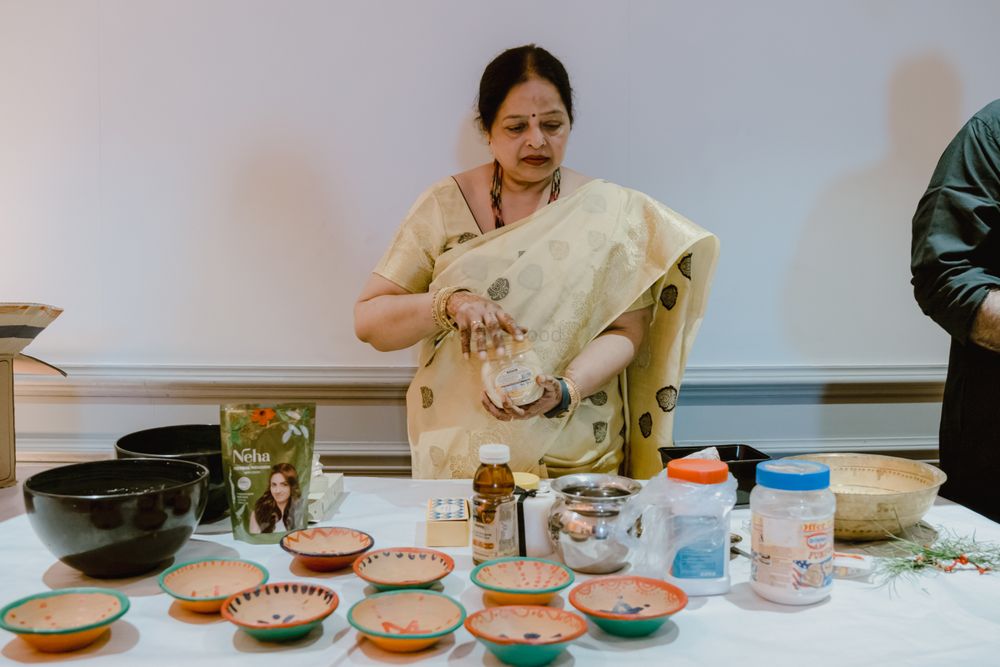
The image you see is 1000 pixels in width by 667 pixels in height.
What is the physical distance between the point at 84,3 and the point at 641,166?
153cm

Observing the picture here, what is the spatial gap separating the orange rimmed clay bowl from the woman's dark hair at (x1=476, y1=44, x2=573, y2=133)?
1.09 m

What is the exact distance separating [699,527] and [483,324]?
648 millimetres

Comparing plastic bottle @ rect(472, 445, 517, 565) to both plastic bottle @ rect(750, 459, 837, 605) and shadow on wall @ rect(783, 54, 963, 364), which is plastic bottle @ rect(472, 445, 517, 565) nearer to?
plastic bottle @ rect(750, 459, 837, 605)

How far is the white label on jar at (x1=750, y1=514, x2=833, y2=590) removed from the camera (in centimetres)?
90

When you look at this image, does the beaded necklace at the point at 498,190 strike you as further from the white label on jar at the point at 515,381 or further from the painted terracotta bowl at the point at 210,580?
the painted terracotta bowl at the point at 210,580

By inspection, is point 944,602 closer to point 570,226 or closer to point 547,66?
point 570,226

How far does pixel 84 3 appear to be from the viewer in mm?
2094

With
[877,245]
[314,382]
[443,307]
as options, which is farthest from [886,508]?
[314,382]

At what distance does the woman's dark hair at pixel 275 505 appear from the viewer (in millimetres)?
1100

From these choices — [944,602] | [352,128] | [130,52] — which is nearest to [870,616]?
[944,602]

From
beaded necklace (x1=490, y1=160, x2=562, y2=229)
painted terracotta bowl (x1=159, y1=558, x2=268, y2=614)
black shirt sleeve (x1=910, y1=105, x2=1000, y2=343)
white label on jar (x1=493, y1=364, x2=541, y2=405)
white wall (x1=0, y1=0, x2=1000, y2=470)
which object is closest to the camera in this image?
painted terracotta bowl (x1=159, y1=558, x2=268, y2=614)

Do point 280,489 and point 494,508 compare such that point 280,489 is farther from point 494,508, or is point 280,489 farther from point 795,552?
point 795,552

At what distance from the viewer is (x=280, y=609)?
867 mm

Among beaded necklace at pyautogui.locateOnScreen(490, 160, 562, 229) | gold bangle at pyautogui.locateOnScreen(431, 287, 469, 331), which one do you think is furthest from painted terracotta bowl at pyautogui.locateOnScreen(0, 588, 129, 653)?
beaded necklace at pyautogui.locateOnScreen(490, 160, 562, 229)
